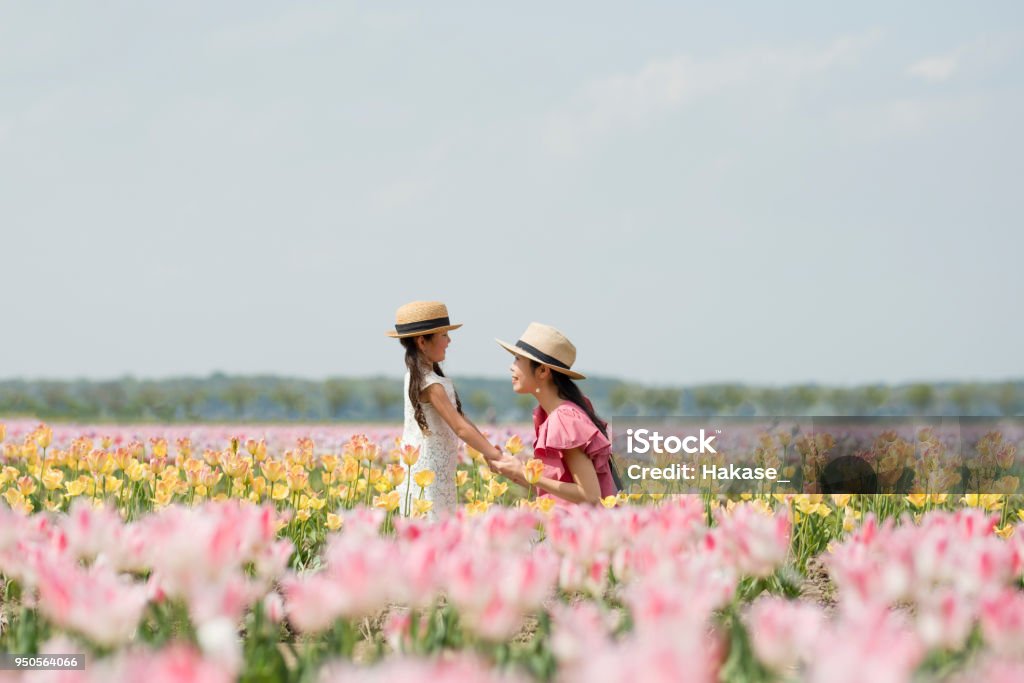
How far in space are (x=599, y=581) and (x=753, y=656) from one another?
49cm

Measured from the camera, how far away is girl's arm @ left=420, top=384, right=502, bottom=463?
5.80 m

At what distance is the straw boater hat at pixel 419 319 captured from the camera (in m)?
6.28

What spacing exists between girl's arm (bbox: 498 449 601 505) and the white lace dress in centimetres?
78

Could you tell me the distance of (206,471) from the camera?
5.40 metres

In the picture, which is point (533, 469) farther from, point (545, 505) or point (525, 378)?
point (525, 378)

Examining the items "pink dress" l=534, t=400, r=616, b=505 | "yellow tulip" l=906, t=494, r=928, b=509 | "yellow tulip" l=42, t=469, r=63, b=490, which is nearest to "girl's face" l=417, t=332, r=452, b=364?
"pink dress" l=534, t=400, r=616, b=505

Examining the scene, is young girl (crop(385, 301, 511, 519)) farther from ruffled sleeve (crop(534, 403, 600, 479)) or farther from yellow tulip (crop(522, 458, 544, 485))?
yellow tulip (crop(522, 458, 544, 485))

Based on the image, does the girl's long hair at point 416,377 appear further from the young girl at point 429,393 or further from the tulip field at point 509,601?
the tulip field at point 509,601

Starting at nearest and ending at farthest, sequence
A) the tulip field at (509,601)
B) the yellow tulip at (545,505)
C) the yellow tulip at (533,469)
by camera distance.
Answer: the tulip field at (509,601), the yellow tulip at (545,505), the yellow tulip at (533,469)

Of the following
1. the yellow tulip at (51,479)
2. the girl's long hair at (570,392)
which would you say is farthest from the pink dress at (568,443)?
the yellow tulip at (51,479)

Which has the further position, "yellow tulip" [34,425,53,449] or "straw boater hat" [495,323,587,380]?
"yellow tulip" [34,425,53,449]

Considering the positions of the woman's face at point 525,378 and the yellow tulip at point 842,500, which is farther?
the yellow tulip at point 842,500

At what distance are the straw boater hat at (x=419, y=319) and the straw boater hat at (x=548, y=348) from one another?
0.49 metres

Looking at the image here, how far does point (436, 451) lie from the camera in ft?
20.9
